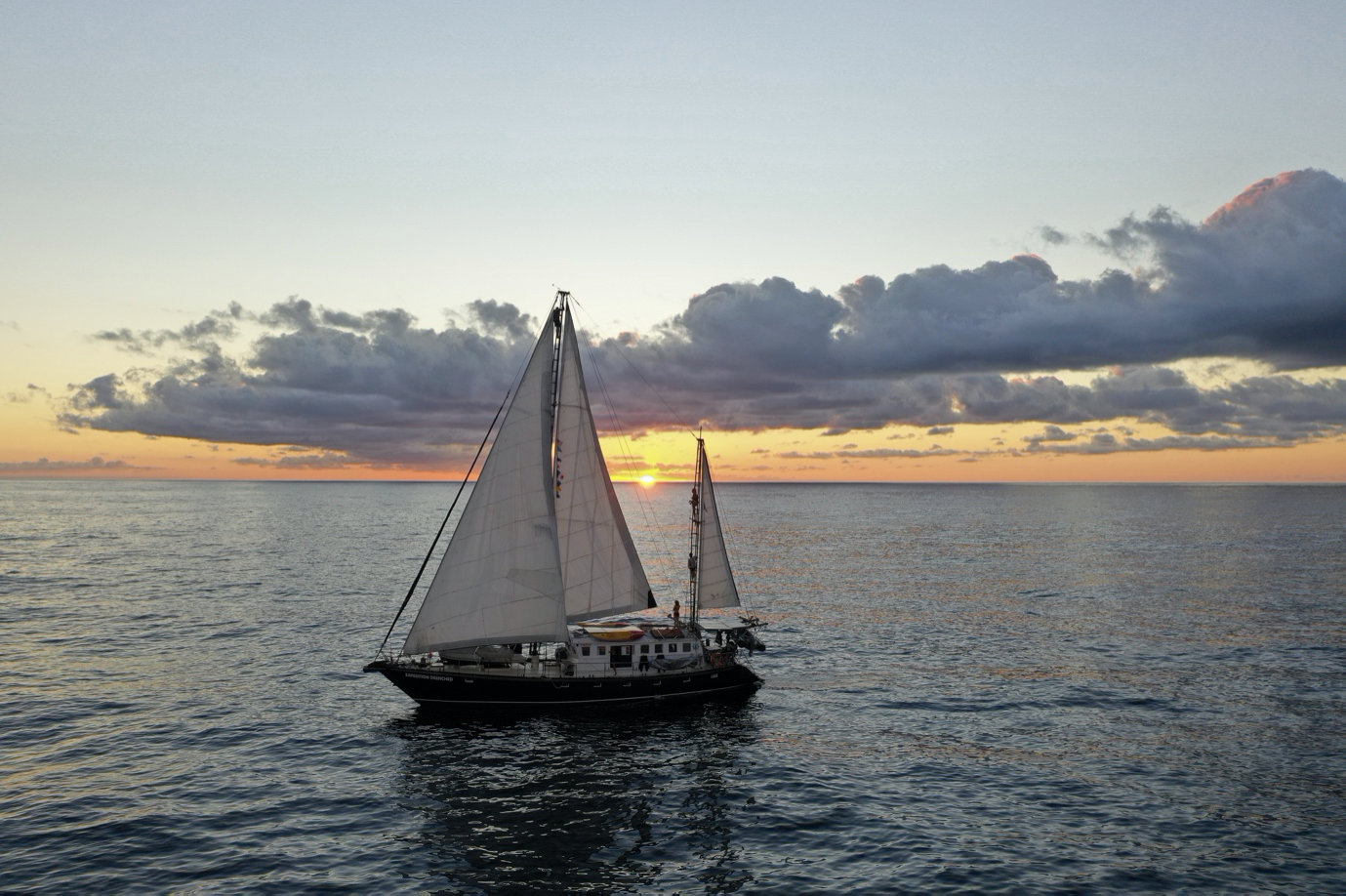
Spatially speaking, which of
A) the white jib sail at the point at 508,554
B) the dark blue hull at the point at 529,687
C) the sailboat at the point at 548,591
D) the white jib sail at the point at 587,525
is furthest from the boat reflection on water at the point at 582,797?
the white jib sail at the point at 587,525

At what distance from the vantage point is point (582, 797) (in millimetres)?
36812

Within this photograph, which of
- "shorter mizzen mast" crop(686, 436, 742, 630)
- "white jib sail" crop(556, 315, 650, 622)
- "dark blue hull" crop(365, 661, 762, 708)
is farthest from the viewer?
"shorter mizzen mast" crop(686, 436, 742, 630)

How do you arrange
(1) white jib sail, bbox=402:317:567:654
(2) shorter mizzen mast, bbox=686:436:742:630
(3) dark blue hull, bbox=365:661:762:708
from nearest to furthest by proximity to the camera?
(1) white jib sail, bbox=402:317:567:654 < (3) dark blue hull, bbox=365:661:762:708 < (2) shorter mizzen mast, bbox=686:436:742:630

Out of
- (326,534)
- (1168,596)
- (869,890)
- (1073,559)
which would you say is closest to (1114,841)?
(869,890)

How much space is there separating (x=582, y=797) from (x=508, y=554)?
15.1 meters

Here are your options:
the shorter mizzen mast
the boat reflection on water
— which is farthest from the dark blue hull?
the shorter mizzen mast

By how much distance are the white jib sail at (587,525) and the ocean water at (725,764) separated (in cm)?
724

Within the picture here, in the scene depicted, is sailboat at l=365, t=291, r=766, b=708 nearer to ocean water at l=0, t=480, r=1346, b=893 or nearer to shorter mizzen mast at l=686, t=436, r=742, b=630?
shorter mizzen mast at l=686, t=436, r=742, b=630

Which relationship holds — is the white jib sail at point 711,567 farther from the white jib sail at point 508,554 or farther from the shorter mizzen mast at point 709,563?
the white jib sail at point 508,554

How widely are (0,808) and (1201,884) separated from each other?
48.2 metres

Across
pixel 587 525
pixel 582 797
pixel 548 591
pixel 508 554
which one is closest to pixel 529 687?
pixel 548 591

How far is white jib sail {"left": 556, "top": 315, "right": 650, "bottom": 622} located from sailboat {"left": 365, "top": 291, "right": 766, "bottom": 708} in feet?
0.22

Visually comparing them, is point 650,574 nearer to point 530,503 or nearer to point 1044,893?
point 530,503

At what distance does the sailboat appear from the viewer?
46.8 m
